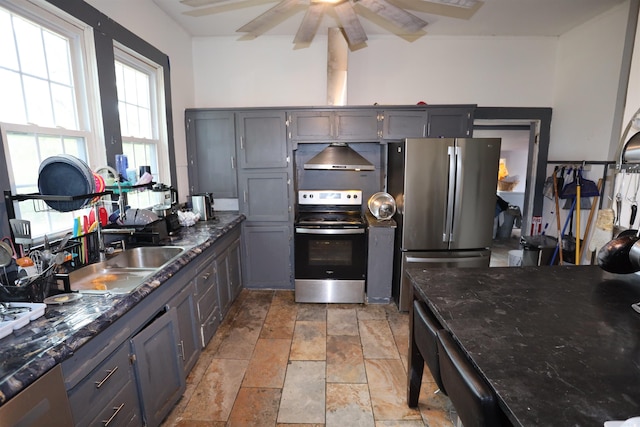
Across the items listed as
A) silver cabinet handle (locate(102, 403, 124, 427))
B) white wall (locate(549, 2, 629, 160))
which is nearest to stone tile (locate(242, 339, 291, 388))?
silver cabinet handle (locate(102, 403, 124, 427))

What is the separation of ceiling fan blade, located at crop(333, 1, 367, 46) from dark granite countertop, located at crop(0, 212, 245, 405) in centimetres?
185

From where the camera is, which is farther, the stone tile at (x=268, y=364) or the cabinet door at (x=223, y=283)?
the cabinet door at (x=223, y=283)

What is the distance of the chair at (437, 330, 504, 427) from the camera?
928 mm

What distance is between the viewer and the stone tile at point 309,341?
8.06 ft

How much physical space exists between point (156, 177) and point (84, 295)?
176cm

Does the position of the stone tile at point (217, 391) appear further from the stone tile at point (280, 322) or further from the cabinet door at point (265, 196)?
the cabinet door at point (265, 196)

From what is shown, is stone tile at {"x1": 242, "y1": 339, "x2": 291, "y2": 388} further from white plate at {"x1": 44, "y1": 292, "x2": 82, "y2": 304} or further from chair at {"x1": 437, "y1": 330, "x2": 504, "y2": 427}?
chair at {"x1": 437, "y1": 330, "x2": 504, "y2": 427}

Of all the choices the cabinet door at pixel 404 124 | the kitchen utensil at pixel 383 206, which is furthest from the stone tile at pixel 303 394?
the cabinet door at pixel 404 124

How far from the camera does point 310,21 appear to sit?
6.53 feet

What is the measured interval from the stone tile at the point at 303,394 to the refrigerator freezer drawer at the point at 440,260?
4.01 feet

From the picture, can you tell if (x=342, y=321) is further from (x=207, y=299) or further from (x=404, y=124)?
(x=404, y=124)

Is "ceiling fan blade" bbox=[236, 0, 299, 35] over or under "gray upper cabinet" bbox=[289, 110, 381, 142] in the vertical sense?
over

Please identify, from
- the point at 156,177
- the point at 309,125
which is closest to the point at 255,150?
the point at 309,125

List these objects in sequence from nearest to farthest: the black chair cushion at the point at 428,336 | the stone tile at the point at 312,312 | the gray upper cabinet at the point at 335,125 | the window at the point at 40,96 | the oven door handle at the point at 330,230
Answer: the black chair cushion at the point at 428,336 → the window at the point at 40,96 → the stone tile at the point at 312,312 → the oven door handle at the point at 330,230 → the gray upper cabinet at the point at 335,125
